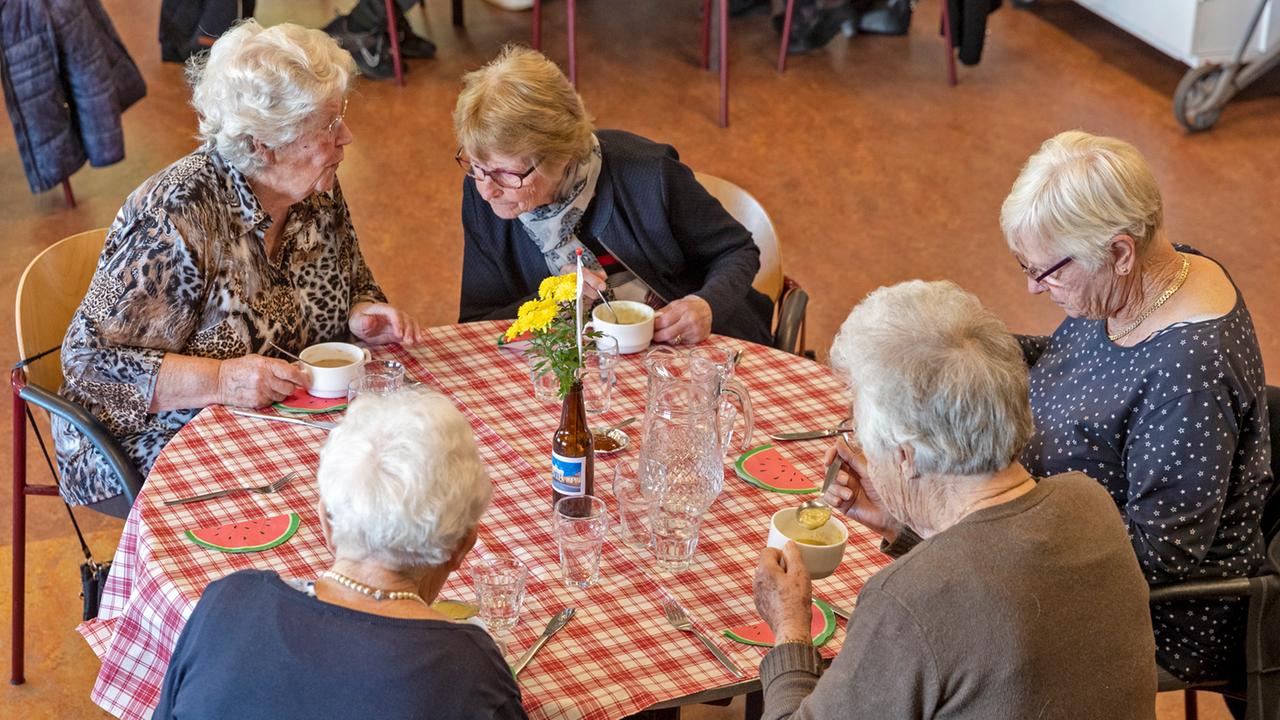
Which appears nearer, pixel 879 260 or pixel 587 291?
pixel 587 291

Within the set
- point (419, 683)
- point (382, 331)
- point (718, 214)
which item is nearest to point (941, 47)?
point (718, 214)

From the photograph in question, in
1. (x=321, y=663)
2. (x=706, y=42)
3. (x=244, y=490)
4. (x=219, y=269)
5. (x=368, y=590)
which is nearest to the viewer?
(x=321, y=663)

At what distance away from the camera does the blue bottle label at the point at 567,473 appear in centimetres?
242

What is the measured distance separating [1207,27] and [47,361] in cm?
528

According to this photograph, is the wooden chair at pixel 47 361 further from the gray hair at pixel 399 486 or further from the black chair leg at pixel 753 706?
the black chair leg at pixel 753 706

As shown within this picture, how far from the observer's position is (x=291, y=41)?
2910 millimetres

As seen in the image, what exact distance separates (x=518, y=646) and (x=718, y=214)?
62.6 inches

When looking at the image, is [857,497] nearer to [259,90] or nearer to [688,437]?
[688,437]

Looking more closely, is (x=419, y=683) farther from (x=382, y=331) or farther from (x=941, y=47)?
(x=941, y=47)

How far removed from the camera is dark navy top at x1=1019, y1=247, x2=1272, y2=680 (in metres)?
2.42

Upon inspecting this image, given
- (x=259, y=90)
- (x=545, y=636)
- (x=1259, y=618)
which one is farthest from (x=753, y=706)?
(x=259, y=90)

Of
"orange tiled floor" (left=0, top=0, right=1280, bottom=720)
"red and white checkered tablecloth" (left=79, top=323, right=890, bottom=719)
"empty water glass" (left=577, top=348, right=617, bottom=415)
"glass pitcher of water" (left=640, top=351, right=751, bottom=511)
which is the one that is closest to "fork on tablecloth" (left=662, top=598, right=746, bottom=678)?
"red and white checkered tablecloth" (left=79, top=323, right=890, bottom=719)

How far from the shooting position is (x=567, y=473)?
2.43 meters

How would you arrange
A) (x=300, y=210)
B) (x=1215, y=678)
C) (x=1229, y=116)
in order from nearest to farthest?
(x=1215, y=678) < (x=300, y=210) < (x=1229, y=116)
